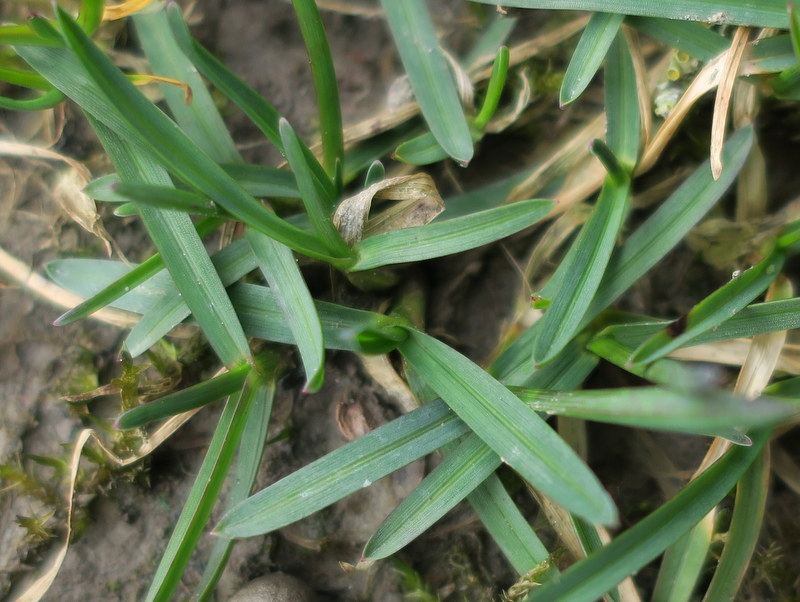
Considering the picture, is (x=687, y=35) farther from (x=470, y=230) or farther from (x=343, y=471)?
(x=343, y=471)

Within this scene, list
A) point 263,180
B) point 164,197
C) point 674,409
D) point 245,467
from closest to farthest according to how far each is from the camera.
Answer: point 674,409 < point 164,197 < point 245,467 < point 263,180

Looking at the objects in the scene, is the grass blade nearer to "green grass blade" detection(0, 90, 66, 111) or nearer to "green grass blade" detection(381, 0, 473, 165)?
"green grass blade" detection(381, 0, 473, 165)

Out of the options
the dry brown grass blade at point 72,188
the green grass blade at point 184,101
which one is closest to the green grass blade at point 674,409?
the green grass blade at point 184,101

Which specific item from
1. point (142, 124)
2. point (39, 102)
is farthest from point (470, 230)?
point (39, 102)

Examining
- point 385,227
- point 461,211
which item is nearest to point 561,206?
point 461,211

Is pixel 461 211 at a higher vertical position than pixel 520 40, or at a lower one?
lower

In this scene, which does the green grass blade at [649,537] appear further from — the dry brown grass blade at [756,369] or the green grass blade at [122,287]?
the green grass blade at [122,287]

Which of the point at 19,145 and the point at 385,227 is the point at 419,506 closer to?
the point at 385,227
